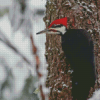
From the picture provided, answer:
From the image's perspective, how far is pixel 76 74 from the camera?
1.70 metres

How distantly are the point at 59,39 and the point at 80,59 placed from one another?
1.06ft

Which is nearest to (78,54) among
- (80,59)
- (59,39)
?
(80,59)

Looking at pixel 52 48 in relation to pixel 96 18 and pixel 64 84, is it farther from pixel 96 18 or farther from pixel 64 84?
pixel 96 18

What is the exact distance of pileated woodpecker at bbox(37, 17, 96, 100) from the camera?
1.66m

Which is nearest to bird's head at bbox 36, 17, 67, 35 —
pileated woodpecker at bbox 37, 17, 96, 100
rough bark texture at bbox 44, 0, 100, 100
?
pileated woodpecker at bbox 37, 17, 96, 100

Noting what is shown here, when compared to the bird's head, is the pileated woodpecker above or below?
below

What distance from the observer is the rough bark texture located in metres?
1.73

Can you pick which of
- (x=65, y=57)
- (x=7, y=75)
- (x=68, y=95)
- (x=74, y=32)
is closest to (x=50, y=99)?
(x=68, y=95)

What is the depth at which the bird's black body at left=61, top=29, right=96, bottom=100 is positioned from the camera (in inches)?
65.4

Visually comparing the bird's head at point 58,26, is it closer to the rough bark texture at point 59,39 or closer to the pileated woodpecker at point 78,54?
the pileated woodpecker at point 78,54

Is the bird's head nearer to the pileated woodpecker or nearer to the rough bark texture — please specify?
the pileated woodpecker

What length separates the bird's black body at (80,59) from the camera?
1.66 m

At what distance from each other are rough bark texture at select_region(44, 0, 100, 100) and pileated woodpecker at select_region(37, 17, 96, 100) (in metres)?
0.07

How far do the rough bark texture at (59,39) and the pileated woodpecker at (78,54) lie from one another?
0.07 metres
